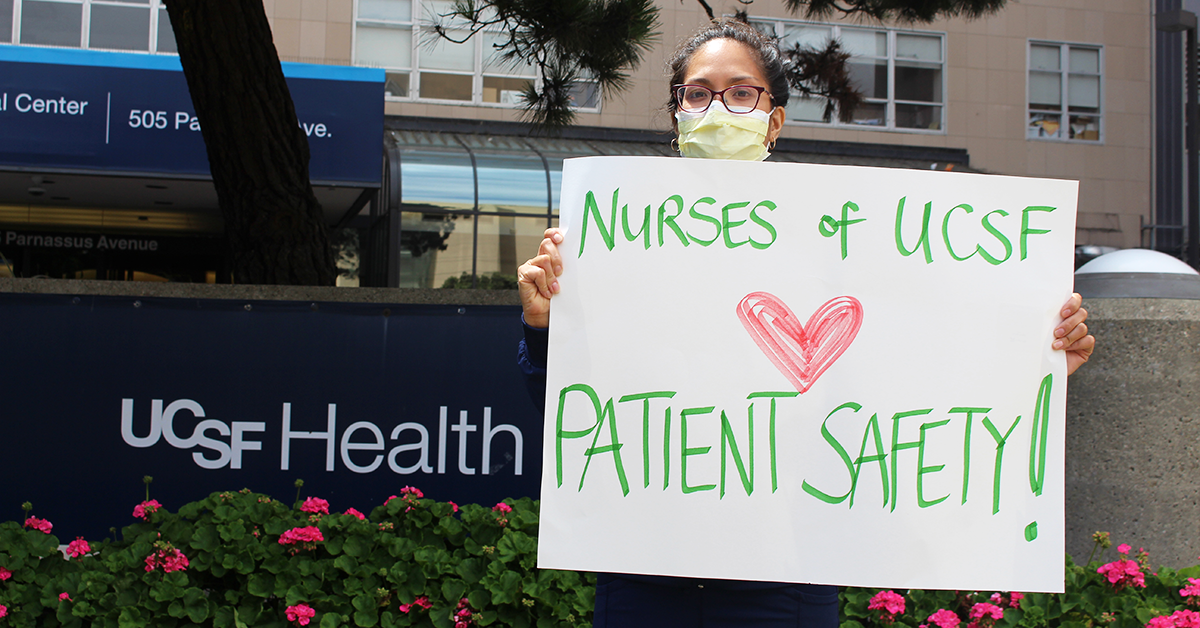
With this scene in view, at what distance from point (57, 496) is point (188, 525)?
0.97 metres

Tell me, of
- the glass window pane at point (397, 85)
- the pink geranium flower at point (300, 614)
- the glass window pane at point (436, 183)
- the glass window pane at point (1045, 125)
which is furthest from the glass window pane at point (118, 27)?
the glass window pane at point (1045, 125)

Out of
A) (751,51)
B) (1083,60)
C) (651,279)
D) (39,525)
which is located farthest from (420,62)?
(651,279)

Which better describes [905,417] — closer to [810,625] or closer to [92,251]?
[810,625]

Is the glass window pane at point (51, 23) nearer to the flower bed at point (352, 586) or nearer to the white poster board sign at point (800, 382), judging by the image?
the flower bed at point (352, 586)

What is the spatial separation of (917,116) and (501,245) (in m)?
9.17

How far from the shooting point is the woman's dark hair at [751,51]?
1.92m

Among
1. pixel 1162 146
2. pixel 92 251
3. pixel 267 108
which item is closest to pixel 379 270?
pixel 92 251

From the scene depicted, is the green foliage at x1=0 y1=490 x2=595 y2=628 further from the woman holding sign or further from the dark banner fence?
the woman holding sign

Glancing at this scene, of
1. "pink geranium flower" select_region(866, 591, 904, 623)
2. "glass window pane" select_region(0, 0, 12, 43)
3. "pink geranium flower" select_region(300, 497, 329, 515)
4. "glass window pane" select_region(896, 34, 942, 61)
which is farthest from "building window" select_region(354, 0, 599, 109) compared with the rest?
"pink geranium flower" select_region(866, 591, 904, 623)

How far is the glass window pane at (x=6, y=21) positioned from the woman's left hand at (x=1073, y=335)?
1750cm

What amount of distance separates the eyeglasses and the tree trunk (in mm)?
3023

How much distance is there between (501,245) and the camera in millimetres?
14047

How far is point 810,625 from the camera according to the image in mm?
1702

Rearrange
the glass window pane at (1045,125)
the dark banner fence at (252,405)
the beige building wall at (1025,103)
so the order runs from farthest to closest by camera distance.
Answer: the glass window pane at (1045,125), the beige building wall at (1025,103), the dark banner fence at (252,405)
